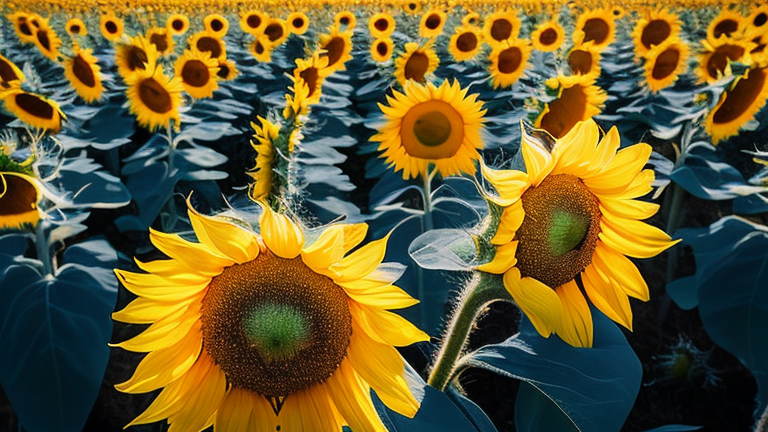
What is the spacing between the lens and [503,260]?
23.8 inches

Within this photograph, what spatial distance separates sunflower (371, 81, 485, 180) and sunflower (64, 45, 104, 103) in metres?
1.72

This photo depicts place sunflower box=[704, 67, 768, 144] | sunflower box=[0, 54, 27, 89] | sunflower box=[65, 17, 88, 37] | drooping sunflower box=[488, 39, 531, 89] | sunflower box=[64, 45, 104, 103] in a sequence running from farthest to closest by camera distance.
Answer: sunflower box=[65, 17, 88, 37] → drooping sunflower box=[488, 39, 531, 89] → sunflower box=[64, 45, 104, 103] → sunflower box=[0, 54, 27, 89] → sunflower box=[704, 67, 768, 144]

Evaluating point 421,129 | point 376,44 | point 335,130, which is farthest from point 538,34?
point 421,129

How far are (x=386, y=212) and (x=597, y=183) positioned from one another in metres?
1.08

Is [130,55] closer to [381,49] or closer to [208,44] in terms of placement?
[208,44]

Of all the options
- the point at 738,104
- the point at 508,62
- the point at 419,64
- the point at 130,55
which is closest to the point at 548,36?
the point at 508,62

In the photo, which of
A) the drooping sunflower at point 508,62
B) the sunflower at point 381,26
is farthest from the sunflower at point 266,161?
the sunflower at point 381,26

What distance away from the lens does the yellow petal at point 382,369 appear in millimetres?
582

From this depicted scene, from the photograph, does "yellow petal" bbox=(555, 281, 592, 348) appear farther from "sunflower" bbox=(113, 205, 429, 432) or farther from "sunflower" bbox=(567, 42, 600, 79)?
"sunflower" bbox=(567, 42, 600, 79)

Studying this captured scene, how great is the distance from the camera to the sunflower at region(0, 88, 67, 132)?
2113 mm

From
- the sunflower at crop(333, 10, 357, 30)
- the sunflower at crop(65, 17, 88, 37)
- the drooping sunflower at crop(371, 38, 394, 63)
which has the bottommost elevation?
the sunflower at crop(65, 17, 88, 37)

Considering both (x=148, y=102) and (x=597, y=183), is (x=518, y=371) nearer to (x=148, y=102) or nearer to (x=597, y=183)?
(x=597, y=183)

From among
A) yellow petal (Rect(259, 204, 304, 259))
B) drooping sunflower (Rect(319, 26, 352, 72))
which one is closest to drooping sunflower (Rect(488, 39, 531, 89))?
drooping sunflower (Rect(319, 26, 352, 72))

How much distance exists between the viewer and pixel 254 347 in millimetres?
583
